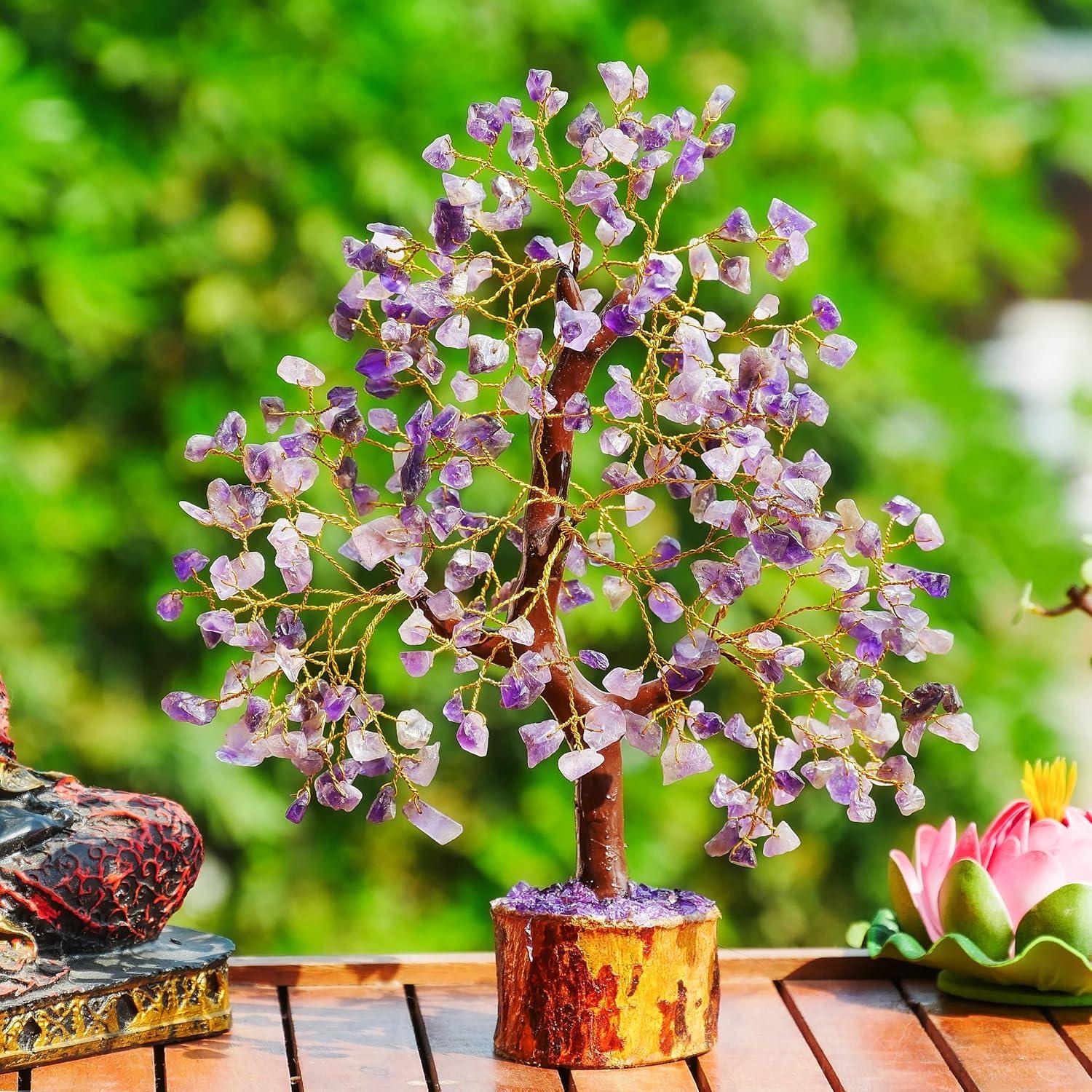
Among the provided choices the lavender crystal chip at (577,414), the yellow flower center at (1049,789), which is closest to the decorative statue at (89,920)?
the lavender crystal chip at (577,414)

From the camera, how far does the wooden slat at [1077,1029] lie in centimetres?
96

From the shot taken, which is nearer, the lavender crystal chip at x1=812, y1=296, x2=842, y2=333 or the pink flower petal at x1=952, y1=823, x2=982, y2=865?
the lavender crystal chip at x1=812, y1=296, x2=842, y2=333

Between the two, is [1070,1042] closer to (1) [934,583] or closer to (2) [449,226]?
(1) [934,583]

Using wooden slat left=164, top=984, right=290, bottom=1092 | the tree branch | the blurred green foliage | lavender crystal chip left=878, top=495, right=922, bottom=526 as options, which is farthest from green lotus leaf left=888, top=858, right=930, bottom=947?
the blurred green foliage

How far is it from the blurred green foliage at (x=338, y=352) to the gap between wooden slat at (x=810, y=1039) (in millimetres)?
833

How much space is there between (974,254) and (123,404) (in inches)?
46.6

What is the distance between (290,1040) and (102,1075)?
0.40 feet

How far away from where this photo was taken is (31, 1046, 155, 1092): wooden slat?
87 cm

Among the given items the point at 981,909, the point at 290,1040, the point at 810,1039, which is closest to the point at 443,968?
the point at 290,1040

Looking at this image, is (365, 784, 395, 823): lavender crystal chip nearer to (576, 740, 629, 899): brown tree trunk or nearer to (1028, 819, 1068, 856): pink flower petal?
(576, 740, 629, 899): brown tree trunk

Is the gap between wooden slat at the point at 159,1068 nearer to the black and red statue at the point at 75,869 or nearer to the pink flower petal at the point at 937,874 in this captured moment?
the black and red statue at the point at 75,869

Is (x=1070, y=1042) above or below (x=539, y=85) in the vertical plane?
below

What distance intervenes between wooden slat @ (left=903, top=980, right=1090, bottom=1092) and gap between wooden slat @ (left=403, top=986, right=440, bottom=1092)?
31 centimetres

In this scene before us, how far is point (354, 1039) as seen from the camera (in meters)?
0.97
